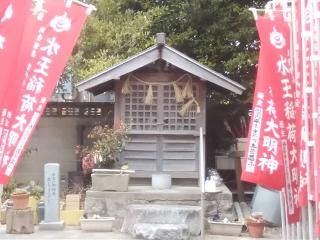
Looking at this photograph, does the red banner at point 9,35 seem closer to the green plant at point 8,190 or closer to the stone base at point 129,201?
the stone base at point 129,201

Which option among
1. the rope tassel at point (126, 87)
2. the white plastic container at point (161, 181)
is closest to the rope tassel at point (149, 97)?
the rope tassel at point (126, 87)

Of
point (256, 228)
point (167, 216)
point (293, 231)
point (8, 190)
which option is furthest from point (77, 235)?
point (293, 231)

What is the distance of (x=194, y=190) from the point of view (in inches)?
475

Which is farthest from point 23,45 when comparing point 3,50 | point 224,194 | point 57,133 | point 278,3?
point 57,133

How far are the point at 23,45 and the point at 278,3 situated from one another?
10.4 feet

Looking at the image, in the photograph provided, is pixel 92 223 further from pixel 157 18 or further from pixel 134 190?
pixel 157 18

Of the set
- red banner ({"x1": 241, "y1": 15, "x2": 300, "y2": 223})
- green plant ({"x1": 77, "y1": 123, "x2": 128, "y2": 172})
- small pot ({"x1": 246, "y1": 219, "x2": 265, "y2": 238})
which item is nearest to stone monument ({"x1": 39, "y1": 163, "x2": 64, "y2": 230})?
green plant ({"x1": 77, "y1": 123, "x2": 128, "y2": 172})

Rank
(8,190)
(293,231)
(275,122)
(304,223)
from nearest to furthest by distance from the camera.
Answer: (275,122)
(304,223)
(293,231)
(8,190)

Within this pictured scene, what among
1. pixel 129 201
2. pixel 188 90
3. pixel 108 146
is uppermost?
pixel 188 90

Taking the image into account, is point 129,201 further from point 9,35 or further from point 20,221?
point 9,35

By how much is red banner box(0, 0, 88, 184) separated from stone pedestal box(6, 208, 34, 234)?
18.3 feet

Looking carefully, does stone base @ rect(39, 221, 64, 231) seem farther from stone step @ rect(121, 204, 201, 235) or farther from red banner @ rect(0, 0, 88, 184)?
red banner @ rect(0, 0, 88, 184)

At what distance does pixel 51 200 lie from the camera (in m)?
11.0

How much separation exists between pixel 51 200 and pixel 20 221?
74cm
